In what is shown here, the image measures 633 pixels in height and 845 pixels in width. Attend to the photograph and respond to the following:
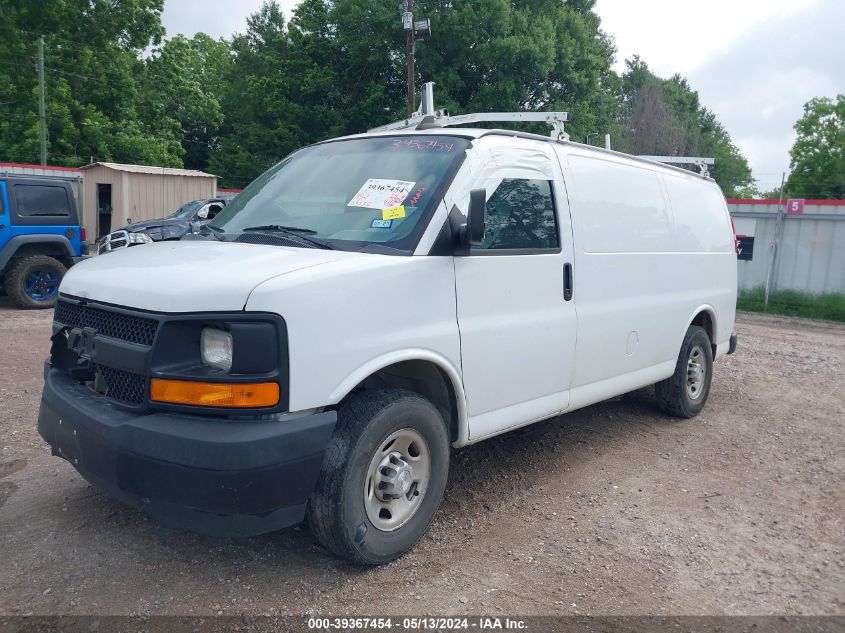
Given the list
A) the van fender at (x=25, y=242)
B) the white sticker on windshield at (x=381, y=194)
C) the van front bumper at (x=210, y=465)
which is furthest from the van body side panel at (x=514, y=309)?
the van fender at (x=25, y=242)

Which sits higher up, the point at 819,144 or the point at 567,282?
the point at 819,144

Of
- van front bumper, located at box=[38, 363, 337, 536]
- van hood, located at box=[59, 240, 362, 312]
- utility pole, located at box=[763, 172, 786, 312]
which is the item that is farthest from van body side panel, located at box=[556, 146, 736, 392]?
utility pole, located at box=[763, 172, 786, 312]

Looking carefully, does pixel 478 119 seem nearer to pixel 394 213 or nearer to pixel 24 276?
pixel 394 213

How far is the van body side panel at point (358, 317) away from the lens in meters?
2.88

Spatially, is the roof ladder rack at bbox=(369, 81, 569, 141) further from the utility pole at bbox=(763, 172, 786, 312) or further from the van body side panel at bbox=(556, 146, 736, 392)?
the utility pole at bbox=(763, 172, 786, 312)

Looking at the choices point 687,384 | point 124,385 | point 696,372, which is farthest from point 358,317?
point 696,372

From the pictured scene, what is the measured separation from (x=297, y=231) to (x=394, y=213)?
1.74 feet

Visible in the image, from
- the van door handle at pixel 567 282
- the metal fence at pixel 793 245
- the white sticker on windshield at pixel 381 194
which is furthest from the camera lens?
the metal fence at pixel 793 245

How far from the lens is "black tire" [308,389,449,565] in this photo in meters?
3.07

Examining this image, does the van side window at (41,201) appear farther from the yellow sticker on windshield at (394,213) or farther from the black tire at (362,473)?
the black tire at (362,473)

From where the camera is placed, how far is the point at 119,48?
29.0 meters

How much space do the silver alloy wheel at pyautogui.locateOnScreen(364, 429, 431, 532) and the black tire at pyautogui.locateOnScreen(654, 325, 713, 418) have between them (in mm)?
3088

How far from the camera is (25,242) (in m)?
11.2

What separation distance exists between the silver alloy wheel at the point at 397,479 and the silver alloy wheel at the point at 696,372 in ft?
11.1
